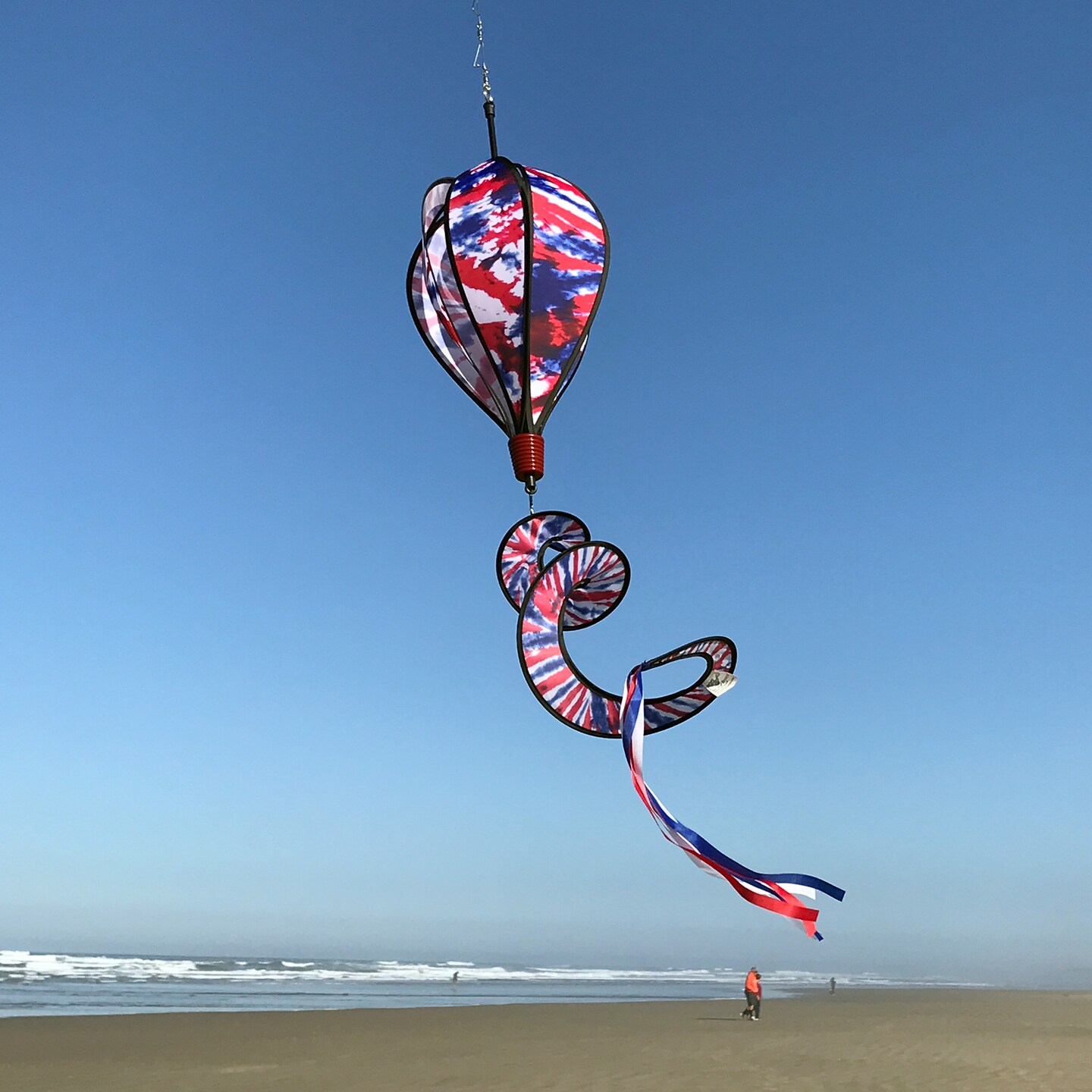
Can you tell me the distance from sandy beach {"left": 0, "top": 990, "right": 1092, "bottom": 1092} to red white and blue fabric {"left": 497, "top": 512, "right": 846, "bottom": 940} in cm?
973

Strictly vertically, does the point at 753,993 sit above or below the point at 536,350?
below

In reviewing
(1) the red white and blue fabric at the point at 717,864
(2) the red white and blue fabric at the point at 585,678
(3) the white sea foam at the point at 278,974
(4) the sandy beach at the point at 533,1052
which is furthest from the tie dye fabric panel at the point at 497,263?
(3) the white sea foam at the point at 278,974

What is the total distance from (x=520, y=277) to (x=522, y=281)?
2 cm

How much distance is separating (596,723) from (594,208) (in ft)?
8.86

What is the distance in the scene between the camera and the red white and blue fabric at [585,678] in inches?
157

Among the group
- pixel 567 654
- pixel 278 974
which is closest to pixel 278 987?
pixel 278 974

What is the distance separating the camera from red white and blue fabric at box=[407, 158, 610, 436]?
4.90m

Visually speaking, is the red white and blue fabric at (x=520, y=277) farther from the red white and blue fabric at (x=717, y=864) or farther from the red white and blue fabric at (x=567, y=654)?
the red white and blue fabric at (x=717, y=864)

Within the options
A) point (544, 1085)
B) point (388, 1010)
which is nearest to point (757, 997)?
point (388, 1010)

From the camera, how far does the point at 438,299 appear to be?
5273 mm

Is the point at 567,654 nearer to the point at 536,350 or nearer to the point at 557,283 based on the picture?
the point at 536,350

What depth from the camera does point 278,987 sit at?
33.0 metres

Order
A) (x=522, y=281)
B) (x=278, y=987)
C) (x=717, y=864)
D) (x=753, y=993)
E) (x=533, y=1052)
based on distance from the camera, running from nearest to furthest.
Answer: (x=717, y=864) → (x=522, y=281) → (x=533, y=1052) → (x=753, y=993) → (x=278, y=987)

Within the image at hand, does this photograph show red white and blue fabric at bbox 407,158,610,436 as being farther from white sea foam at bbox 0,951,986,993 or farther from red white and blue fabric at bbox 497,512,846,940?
white sea foam at bbox 0,951,986,993
